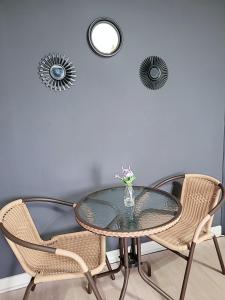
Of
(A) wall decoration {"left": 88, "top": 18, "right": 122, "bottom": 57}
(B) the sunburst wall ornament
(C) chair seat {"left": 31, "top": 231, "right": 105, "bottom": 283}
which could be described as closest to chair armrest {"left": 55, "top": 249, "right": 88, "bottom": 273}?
(C) chair seat {"left": 31, "top": 231, "right": 105, "bottom": 283}

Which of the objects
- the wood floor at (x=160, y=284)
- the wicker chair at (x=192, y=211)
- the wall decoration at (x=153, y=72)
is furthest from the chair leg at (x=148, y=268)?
the wall decoration at (x=153, y=72)

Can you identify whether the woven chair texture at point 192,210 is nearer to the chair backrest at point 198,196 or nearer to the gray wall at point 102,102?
the chair backrest at point 198,196

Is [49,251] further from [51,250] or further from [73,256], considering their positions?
[73,256]

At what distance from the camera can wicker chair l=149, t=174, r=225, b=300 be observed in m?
1.76

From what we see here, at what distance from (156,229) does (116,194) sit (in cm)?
57

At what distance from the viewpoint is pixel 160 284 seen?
1.95 meters

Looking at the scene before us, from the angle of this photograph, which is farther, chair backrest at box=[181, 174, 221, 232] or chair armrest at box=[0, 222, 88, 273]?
chair backrest at box=[181, 174, 221, 232]

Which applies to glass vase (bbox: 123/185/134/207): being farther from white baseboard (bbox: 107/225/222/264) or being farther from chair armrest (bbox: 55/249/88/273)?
white baseboard (bbox: 107/225/222/264)

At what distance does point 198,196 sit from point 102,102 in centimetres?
112

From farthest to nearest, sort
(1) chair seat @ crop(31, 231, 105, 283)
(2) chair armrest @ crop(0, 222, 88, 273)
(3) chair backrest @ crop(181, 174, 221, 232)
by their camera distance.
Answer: (3) chair backrest @ crop(181, 174, 221, 232)
(1) chair seat @ crop(31, 231, 105, 283)
(2) chair armrest @ crop(0, 222, 88, 273)

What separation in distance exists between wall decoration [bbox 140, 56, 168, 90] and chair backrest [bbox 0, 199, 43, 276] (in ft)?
4.42

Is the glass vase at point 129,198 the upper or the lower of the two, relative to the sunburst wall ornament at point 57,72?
lower

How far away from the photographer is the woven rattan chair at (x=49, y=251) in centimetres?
143

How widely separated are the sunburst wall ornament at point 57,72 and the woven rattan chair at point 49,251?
2.80 feet
